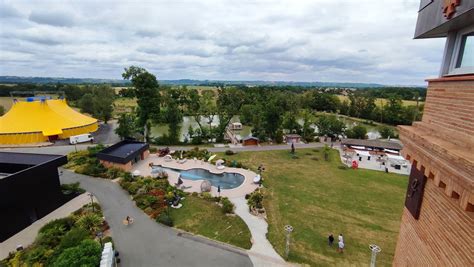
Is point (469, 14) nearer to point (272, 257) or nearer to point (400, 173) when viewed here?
point (272, 257)

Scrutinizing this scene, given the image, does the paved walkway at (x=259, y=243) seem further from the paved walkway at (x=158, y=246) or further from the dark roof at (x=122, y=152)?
the dark roof at (x=122, y=152)

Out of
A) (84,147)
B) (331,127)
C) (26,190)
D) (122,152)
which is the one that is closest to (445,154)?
(26,190)

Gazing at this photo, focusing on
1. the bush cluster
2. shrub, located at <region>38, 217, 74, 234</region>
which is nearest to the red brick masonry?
the bush cluster

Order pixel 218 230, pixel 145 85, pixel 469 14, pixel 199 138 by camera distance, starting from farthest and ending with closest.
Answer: pixel 199 138
pixel 145 85
pixel 218 230
pixel 469 14

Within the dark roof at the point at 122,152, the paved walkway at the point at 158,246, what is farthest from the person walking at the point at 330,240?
the dark roof at the point at 122,152

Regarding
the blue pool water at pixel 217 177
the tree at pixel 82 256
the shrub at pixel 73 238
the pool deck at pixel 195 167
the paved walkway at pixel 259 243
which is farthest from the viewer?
the blue pool water at pixel 217 177

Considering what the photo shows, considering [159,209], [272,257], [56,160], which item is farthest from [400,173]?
[56,160]

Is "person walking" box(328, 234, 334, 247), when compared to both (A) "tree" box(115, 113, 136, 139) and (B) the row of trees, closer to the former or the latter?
(B) the row of trees
